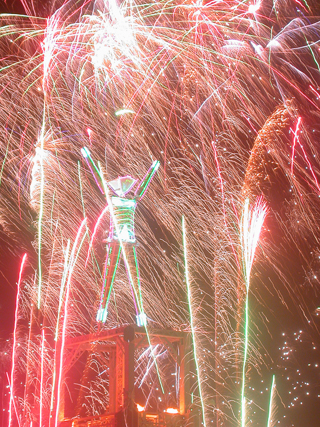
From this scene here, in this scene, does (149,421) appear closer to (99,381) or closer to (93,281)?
(93,281)

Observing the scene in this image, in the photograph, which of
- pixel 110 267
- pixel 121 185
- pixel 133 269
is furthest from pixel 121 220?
→ pixel 133 269

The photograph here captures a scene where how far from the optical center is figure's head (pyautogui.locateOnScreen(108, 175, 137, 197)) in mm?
14367

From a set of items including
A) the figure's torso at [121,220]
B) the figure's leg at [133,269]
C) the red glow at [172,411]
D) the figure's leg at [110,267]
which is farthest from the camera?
the figure's leg at [133,269]

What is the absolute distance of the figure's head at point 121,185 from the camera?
47.1ft

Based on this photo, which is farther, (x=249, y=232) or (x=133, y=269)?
(x=249, y=232)

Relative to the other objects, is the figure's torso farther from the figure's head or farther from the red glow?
the red glow

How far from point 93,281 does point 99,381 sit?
5.17 metres

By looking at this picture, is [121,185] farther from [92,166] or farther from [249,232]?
[249,232]

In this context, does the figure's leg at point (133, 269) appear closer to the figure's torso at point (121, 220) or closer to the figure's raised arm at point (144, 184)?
the figure's torso at point (121, 220)

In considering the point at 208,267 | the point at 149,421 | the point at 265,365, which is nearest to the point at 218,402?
the point at 265,365

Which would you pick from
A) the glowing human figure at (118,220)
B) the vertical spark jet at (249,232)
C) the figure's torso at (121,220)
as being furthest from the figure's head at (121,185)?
the vertical spark jet at (249,232)

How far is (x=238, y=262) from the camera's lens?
53.4ft

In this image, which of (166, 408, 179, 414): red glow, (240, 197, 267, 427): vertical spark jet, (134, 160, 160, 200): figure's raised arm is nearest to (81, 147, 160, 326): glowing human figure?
(134, 160, 160, 200): figure's raised arm

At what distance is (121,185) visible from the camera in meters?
14.4
